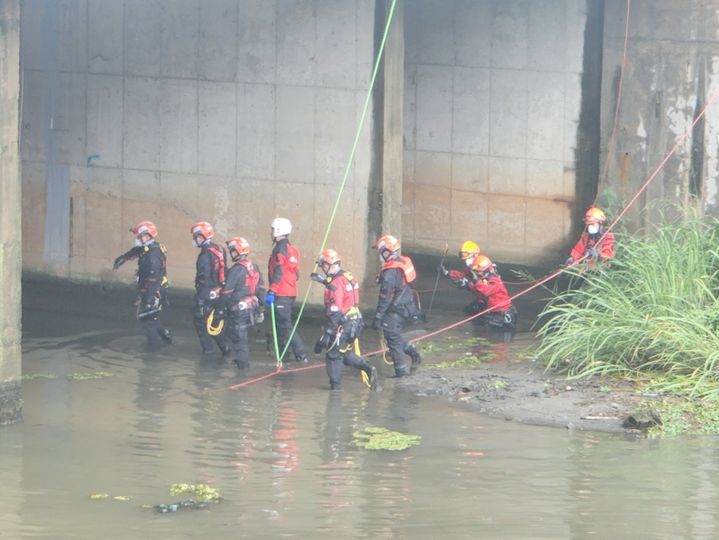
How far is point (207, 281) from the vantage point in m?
16.7

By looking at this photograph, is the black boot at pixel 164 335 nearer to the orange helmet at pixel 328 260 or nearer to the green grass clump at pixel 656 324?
the orange helmet at pixel 328 260

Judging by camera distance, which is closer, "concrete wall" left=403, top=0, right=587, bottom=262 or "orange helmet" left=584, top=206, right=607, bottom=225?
"orange helmet" left=584, top=206, right=607, bottom=225

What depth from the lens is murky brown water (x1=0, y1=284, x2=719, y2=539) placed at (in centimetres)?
1018

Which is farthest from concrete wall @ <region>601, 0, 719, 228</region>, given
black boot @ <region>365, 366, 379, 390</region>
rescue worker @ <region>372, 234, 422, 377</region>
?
black boot @ <region>365, 366, 379, 390</region>

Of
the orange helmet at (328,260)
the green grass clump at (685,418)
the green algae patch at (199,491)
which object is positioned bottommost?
the green algae patch at (199,491)

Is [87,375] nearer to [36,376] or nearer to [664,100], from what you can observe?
[36,376]

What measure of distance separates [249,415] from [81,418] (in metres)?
1.54

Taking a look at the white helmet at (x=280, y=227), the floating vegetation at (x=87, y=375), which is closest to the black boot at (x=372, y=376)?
the white helmet at (x=280, y=227)

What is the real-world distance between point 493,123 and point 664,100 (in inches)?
129

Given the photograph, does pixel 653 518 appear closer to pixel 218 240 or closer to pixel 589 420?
pixel 589 420

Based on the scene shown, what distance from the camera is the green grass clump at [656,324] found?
1402 cm

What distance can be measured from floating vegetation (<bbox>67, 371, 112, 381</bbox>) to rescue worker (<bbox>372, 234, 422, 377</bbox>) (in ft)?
9.66

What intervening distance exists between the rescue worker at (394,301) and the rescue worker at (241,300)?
140cm

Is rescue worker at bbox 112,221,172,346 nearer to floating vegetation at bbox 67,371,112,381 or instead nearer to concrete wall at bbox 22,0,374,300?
floating vegetation at bbox 67,371,112,381
